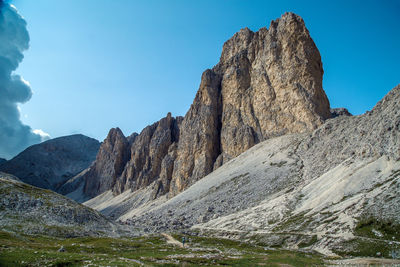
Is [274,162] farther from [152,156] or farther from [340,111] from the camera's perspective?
[152,156]

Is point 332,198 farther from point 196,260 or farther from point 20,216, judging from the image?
point 20,216

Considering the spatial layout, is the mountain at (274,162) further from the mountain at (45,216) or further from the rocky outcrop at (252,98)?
the mountain at (45,216)

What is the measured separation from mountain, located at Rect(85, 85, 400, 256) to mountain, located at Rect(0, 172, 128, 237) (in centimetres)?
2098

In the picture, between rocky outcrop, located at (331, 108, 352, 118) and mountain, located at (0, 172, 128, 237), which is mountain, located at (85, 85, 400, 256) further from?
rocky outcrop, located at (331, 108, 352, 118)

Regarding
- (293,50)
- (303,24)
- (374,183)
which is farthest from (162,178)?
(374,183)

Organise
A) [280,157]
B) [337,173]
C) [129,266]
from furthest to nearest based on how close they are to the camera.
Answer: [280,157] < [337,173] < [129,266]

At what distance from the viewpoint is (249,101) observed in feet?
432

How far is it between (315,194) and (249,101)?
80.4 meters

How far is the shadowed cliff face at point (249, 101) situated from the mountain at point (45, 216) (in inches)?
2811

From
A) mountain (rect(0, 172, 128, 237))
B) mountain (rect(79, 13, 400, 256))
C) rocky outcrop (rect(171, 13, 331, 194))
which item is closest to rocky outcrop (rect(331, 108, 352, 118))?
mountain (rect(79, 13, 400, 256))

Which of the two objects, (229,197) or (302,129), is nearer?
(229,197)

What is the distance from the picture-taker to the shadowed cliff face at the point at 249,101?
111000mm

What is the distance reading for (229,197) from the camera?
80375 millimetres

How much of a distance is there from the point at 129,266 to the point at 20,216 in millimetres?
45117
